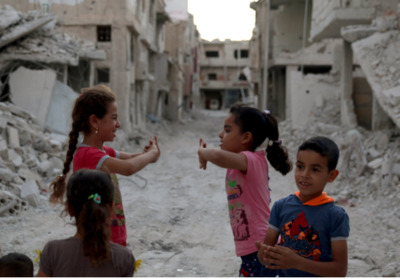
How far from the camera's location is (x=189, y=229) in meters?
6.68

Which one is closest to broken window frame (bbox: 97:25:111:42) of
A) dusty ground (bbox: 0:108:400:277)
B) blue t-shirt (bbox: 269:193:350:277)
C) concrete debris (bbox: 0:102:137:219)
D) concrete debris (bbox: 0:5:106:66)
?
concrete debris (bbox: 0:5:106:66)

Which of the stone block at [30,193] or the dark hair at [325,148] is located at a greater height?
the dark hair at [325,148]

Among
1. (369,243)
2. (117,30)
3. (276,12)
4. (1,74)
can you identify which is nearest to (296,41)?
(276,12)

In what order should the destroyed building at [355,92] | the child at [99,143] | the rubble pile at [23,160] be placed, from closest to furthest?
the child at [99,143], the rubble pile at [23,160], the destroyed building at [355,92]

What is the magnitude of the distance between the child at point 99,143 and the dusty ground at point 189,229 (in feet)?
7.36

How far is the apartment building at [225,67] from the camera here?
50562mm

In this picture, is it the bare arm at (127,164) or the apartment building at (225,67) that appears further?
the apartment building at (225,67)

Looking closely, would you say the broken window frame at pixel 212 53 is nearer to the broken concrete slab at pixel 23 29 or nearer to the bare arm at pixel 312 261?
the broken concrete slab at pixel 23 29

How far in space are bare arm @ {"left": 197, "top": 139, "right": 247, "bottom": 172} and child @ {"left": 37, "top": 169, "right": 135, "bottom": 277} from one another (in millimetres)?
817

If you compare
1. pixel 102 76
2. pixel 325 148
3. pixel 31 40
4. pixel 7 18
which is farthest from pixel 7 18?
pixel 325 148

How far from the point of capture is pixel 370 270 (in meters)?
4.93

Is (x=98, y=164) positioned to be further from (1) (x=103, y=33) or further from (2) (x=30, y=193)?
(1) (x=103, y=33)

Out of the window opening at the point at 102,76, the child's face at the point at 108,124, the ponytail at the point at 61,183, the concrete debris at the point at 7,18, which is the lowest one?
the ponytail at the point at 61,183

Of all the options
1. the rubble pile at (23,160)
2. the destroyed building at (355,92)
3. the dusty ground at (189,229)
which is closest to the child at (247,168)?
the dusty ground at (189,229)
